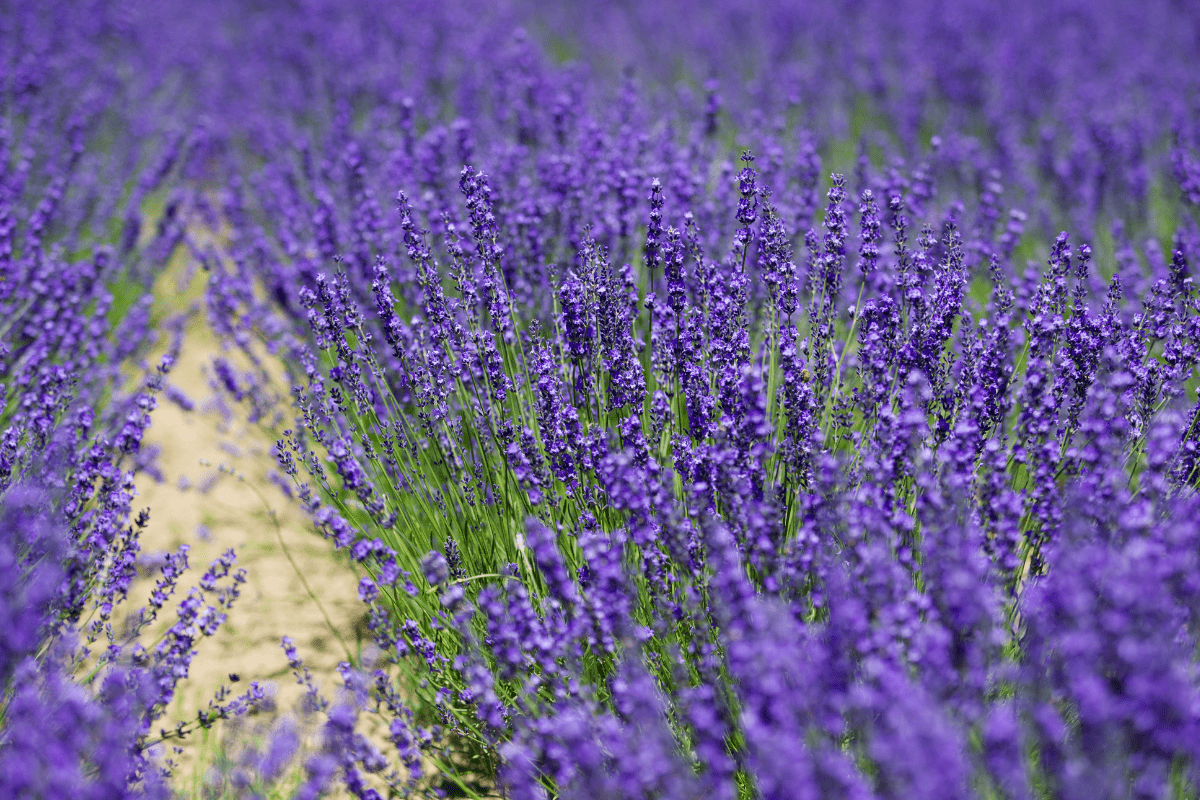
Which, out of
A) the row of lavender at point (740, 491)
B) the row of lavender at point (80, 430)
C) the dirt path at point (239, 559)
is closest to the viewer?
the row of lavender at point (740, 491)

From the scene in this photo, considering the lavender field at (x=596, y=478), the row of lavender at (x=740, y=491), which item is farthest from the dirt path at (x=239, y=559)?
the row of lavender at (x=740, y=491)

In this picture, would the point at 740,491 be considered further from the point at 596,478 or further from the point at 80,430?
the point at 80,430

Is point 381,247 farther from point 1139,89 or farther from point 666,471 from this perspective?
point 1139,89

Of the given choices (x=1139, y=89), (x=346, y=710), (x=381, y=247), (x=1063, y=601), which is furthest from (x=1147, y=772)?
(x=1139, y=89)

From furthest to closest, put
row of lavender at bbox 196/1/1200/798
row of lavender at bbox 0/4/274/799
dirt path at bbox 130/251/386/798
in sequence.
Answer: dirt path at bbox 130/251/386/798 → row of lavender at bbox 0/4/274/799 → row of lavender at bbox 196/1/1200/798

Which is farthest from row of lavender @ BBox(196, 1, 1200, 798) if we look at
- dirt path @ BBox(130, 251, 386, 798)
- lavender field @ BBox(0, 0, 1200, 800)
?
dirt path @ BBox(130, 251, 386, 798)

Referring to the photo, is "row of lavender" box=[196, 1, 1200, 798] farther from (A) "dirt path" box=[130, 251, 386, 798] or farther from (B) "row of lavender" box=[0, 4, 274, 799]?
(B) "row of lavender" box=[0, 4, 274, 799]

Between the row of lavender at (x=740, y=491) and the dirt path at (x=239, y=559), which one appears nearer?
the row of lavender at (x=740, y=491)

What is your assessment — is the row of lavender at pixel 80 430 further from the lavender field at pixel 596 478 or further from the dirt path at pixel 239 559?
the dirt path at pixel 239 559

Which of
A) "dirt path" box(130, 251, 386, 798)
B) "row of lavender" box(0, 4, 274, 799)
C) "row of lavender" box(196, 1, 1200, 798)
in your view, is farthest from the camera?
"dirt path" box(130, 251, 386, 798)
